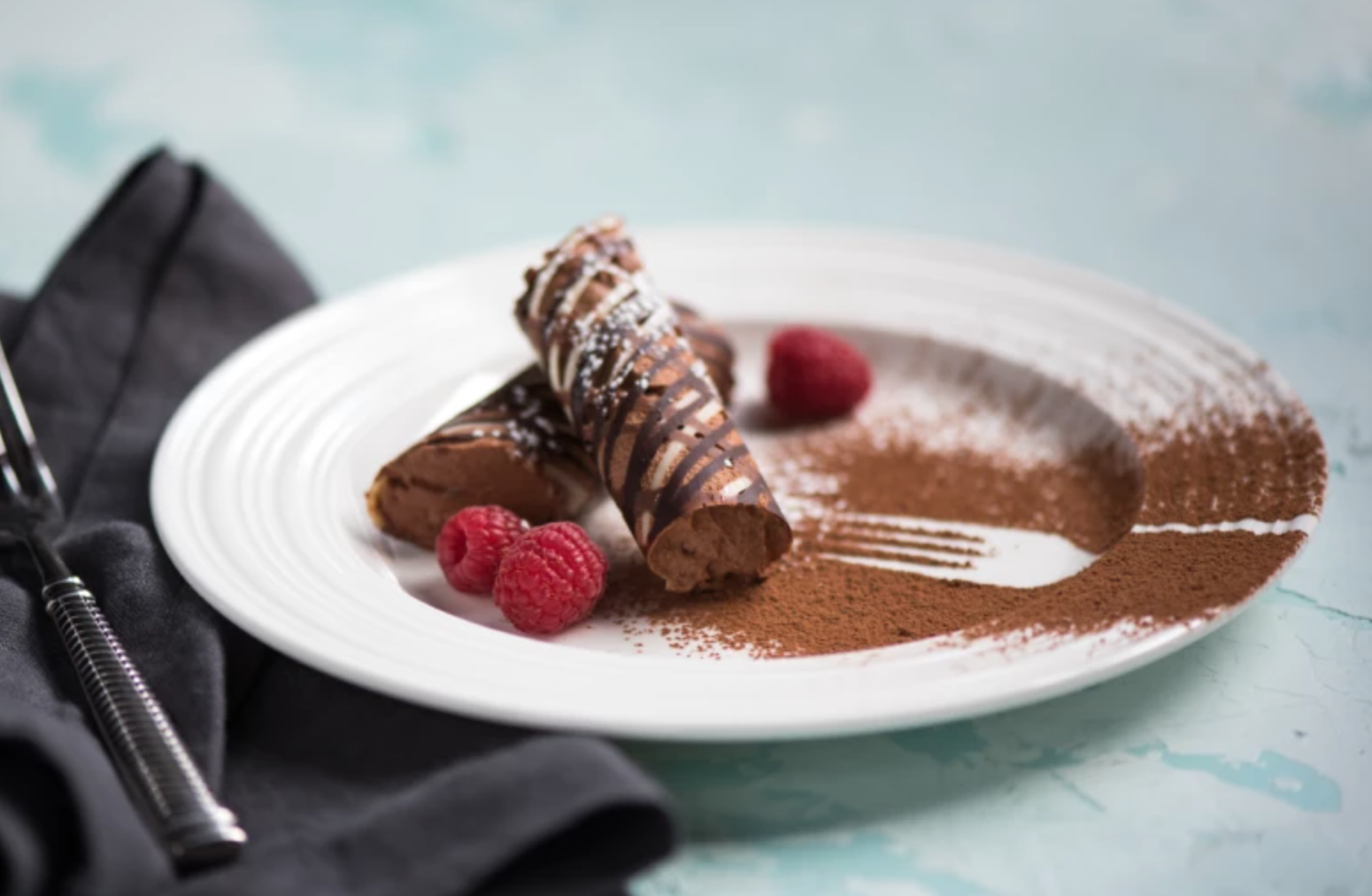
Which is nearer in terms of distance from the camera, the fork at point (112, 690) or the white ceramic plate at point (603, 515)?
the fork at point (112, 690)

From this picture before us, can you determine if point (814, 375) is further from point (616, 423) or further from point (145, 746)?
point (145, 746)

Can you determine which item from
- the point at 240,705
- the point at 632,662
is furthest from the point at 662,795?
the point at 240,705

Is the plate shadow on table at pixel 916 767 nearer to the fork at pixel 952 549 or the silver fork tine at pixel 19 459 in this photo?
the fork at pixel 952 549

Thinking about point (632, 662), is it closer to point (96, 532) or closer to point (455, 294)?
point (96, 532)

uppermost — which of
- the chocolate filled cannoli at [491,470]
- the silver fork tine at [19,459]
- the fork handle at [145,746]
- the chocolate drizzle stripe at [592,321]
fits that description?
the chocolate drizzle stripe at [592,321]

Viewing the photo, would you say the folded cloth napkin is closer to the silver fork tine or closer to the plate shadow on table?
the silver fork tine

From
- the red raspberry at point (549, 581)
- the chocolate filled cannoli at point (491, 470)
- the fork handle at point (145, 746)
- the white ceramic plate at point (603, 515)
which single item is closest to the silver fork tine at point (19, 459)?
the white ceramic plate at point (603, 515)

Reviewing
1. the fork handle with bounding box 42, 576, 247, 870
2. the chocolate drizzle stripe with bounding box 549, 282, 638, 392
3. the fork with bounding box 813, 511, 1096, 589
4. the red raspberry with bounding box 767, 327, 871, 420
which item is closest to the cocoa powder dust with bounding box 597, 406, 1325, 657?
the fork with bounding box 813, 511, 1096, 589
